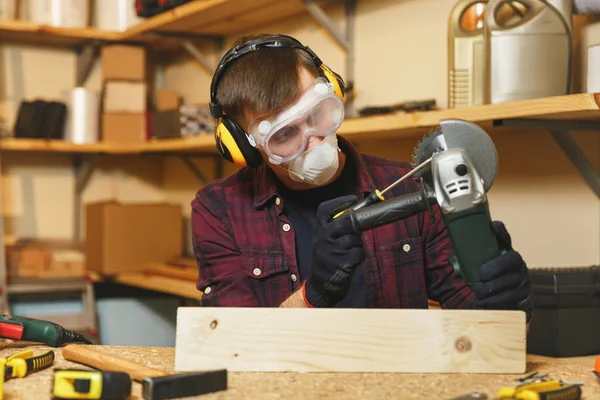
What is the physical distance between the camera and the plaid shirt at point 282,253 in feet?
6.03

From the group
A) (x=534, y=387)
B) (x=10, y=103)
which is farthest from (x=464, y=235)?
(x=10, y=103)

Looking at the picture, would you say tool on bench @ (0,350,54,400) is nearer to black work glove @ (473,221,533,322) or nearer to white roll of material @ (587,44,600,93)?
black work glove @ (473,221,533,322)

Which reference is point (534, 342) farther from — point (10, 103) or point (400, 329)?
point (10, 103)

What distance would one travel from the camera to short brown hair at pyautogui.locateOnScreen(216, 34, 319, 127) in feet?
5.29

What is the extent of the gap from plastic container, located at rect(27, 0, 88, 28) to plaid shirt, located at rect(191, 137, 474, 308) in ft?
8.29

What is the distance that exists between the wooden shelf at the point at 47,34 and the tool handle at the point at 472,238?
10.7 feet

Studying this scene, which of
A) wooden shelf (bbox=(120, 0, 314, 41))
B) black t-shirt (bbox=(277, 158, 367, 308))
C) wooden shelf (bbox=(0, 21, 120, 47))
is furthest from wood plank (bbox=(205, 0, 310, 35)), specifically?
black t-shirt (bbox=(277, 158, 367, 308))

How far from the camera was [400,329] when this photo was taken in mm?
1242

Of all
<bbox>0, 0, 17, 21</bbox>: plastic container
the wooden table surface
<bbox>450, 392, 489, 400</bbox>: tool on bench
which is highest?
<bbox>0, 0, 17, 21</bbox>: plastic container

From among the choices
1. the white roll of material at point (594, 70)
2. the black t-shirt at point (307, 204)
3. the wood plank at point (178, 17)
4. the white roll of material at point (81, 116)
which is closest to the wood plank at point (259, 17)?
the wood plank at point (178, 17)

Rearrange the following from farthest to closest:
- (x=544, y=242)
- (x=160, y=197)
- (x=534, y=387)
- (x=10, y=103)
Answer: (x=160, y=197)
(x=10, y=103)
(x=544, y=242)
(x=534, y=387)

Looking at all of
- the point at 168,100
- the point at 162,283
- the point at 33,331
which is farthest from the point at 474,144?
the point at 168,100

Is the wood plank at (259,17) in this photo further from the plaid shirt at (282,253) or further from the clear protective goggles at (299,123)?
the clear protective goggles at (299,123)

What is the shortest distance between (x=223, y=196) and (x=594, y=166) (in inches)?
45.9
